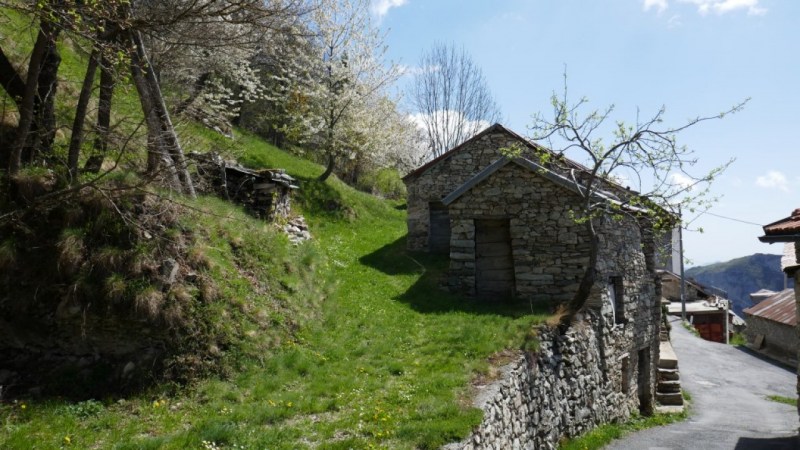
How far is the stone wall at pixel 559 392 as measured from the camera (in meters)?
7.80

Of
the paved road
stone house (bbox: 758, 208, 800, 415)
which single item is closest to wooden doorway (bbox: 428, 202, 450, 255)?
the paved road

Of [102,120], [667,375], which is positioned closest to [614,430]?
[667,375]

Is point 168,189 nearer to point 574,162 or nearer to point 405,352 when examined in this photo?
point 405,352

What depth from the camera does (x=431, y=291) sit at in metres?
13.6

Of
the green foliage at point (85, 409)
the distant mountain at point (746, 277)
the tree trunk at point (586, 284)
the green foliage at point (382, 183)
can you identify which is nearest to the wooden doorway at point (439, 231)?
the tree trunk at point (586, 284)

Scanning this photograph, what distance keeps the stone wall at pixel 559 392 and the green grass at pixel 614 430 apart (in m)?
0.17

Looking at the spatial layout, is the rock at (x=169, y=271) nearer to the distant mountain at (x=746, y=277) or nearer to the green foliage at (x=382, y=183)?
the green foliage at (x=382, y=183)

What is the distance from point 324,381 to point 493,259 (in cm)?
671

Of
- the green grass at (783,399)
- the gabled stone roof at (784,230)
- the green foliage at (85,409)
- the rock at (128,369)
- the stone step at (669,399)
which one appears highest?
the gabled stone roof at (784,230)

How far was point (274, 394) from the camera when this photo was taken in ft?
24.1

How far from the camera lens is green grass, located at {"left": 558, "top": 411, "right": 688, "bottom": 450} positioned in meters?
9.93

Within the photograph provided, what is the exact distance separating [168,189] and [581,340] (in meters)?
8.79

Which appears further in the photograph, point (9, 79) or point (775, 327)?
point (775, 327)

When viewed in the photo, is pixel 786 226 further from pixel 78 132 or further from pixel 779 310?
→ pixel 779 310
